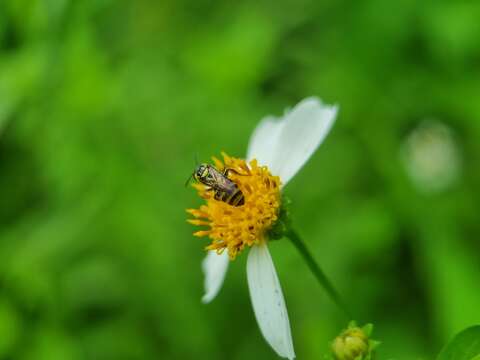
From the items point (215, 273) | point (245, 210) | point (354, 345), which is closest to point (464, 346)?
→ point (354, 345)

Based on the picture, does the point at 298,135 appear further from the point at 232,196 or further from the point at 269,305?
the point at 269,305

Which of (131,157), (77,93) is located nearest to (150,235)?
(131,157)

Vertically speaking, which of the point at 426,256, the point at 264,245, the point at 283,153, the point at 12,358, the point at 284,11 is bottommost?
the point at 426,256

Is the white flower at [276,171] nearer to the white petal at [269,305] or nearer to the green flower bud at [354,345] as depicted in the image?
A: the white petal at [269,305]

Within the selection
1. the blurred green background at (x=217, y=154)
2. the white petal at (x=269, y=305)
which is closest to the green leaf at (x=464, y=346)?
the white petal at (x=269, y=305)

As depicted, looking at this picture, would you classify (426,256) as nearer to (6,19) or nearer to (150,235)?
(150,235)

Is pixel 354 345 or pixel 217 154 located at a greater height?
pixel 217 154
